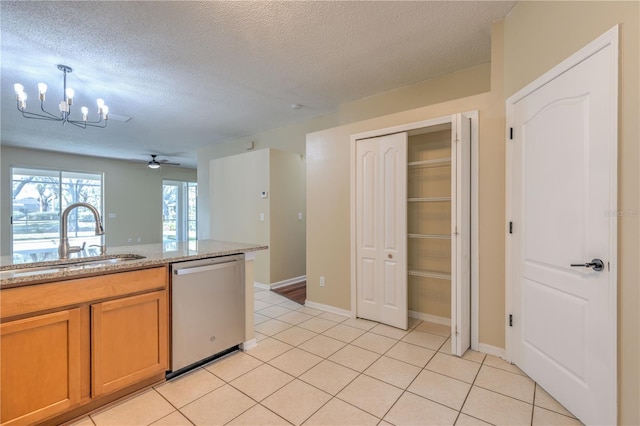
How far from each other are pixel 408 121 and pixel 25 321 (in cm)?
337

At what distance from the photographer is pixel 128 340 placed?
1945mm

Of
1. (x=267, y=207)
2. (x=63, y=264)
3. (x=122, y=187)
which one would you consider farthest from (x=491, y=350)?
(x=122, y=187)

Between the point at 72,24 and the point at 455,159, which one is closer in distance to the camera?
the point at 72,24

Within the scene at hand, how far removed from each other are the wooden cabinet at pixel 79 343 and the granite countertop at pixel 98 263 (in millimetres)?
50

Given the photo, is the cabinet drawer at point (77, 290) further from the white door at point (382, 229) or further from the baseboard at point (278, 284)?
the baseboard at point (278, 284)

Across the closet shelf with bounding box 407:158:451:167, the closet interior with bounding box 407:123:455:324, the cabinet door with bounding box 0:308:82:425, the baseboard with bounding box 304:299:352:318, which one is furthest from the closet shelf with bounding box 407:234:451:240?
the cabinet door with bounding box 0:308:82:425

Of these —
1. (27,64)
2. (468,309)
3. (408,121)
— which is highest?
(27,64)

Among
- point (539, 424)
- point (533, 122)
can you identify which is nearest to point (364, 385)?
point (539, 424)

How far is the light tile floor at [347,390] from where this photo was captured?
1.78 m

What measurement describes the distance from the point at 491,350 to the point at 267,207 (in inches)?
143

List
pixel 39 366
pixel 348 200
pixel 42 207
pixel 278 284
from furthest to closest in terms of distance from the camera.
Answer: pixel 42 207
pixel 278 284
pixel 348 200
pixel 39 366

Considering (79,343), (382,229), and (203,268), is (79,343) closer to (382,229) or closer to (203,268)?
(203,268)

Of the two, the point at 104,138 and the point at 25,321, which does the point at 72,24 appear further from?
the point at 104,138

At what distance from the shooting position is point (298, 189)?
17.6 feet
